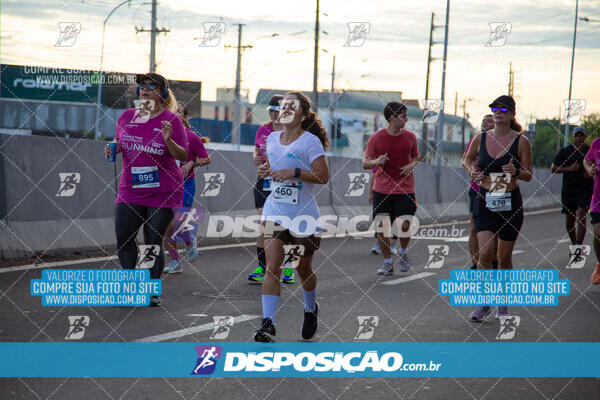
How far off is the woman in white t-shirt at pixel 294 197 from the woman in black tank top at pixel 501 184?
5.66 feet

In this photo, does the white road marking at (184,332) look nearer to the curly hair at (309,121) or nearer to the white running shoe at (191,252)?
the curly hair at (309,121)

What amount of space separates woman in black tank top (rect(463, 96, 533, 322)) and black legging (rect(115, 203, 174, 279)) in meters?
2.83

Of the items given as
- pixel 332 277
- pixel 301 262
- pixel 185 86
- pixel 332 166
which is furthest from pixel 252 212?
pixel 185 86

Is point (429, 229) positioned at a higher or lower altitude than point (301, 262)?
lower

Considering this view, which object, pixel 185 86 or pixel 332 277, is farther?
pixel 185 86

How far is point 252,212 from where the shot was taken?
50.7 ft

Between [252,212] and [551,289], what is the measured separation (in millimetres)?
6646

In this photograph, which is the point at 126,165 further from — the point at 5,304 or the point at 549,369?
the point at 549,369

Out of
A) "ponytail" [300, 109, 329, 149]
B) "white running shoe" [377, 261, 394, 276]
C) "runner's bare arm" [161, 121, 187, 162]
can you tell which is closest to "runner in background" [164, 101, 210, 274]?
"runner's bare arm" [161, 121, 187, 162]

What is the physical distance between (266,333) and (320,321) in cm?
121

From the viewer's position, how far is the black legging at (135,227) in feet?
25.4

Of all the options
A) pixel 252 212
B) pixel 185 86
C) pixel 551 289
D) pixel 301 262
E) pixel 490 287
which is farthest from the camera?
pixel 185 86

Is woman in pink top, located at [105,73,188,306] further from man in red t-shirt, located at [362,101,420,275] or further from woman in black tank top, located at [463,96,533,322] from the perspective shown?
man in red t-shirt, located at [362,101,420,275]

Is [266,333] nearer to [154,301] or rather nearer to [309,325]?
[309,325]
